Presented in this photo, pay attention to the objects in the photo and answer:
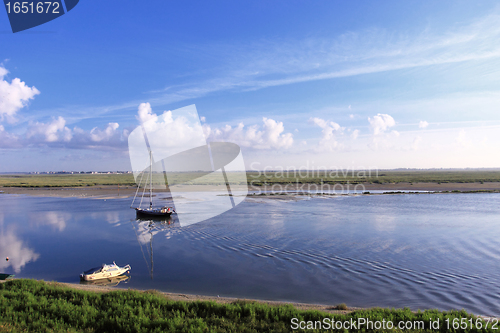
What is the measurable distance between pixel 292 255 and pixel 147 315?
1095 centimetres

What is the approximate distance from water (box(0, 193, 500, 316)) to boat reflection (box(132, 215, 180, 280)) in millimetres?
95

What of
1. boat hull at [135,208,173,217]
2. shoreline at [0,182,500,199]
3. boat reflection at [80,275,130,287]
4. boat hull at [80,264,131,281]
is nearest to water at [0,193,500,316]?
boat reflection at [80,275,130,287]

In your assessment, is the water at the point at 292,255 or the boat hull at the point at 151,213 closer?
the water at the point at 292,255

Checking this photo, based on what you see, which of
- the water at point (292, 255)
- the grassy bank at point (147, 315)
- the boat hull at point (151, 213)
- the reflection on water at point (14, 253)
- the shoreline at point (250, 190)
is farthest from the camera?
the shoreline at point (250, 190)

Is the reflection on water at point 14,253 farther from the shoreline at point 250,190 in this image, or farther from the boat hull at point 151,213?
the shoreline at point 250,190

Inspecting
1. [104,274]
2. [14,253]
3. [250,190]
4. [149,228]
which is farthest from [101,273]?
[250,190]

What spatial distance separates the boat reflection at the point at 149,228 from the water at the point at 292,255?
95 mm

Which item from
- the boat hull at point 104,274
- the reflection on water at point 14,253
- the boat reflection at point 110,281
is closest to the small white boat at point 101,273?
the boat hull at point 104,274

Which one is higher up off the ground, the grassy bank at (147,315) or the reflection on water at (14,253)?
the grassy bank at (147,315)

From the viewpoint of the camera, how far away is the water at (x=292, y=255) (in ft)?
42.3

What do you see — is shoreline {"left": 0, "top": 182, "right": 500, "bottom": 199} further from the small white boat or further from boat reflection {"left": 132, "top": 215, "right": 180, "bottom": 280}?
the small white boat

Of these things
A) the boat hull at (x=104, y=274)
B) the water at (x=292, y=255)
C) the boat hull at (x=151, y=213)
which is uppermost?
the boat hull at (x=151, y=213)

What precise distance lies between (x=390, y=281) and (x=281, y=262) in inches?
219

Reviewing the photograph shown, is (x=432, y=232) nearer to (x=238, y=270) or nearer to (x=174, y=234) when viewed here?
(x=238, y=270)
